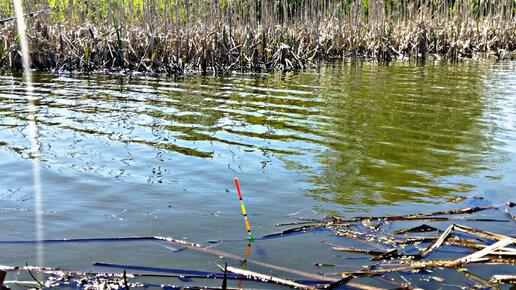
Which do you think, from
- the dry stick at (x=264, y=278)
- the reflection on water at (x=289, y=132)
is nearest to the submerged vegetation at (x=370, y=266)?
the dry stick at (x=264, y=278)

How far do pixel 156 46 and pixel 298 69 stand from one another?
3474mm

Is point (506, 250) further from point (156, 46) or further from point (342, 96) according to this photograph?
point (156, 46)

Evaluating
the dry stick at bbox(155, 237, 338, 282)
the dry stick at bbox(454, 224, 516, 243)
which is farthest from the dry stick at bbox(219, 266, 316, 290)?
the dry stick at bbox(454, 224, 516, 243)

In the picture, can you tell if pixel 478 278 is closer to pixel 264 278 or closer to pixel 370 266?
pixel 370 266

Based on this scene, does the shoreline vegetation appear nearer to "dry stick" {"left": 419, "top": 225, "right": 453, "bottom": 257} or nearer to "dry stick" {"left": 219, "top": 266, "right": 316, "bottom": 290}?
"dry stick" {"left": 419, "top": 225, "right": 453, "bottom": 257}

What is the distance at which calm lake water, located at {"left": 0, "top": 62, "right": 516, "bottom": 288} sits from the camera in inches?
122

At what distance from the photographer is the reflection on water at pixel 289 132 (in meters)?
4.32

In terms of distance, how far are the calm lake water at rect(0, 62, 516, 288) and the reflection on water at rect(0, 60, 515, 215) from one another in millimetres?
22

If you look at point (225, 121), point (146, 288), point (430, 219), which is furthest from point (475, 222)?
point (225, 121)

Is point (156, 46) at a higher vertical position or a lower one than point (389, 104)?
higher

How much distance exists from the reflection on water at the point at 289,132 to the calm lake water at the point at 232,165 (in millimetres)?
22

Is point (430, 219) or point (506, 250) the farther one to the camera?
point (430, 219)

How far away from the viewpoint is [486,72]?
12086 mm

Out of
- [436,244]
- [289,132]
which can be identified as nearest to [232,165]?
[289,132]
